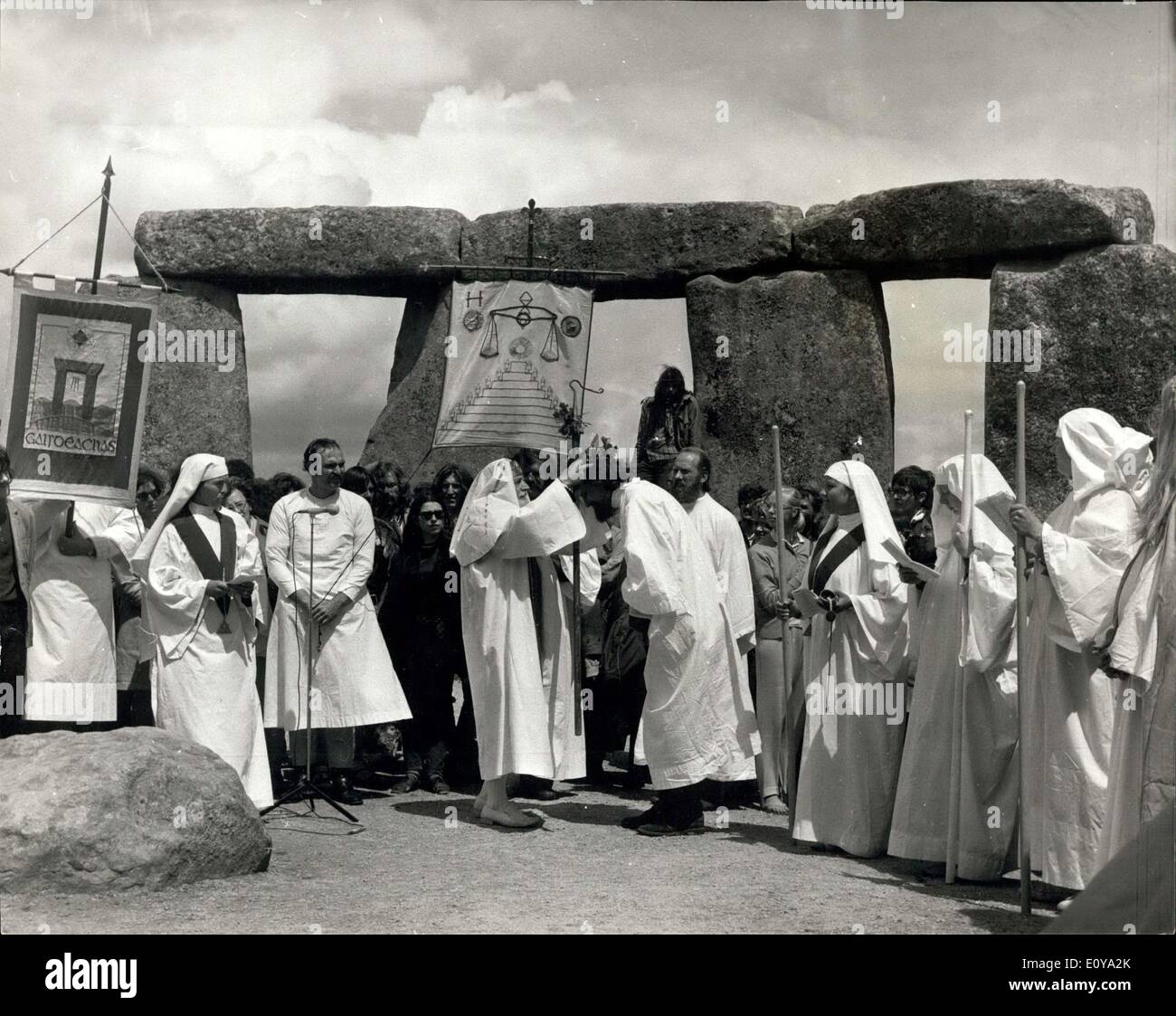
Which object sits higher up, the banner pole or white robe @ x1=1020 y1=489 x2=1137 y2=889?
the banner pole

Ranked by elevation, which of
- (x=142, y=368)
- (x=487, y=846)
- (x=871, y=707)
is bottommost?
(x=487, y=846)

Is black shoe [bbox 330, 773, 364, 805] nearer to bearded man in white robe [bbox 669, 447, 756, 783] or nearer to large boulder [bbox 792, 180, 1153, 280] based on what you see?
bearded man in white robe [bbox 669, 447, 756, 783]

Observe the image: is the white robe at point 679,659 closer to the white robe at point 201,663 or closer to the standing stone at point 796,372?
the white robe at point 201,663

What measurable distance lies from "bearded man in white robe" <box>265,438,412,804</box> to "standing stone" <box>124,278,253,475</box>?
11.3ft

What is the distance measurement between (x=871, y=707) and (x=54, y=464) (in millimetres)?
4187

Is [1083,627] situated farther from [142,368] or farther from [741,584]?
[142,368]

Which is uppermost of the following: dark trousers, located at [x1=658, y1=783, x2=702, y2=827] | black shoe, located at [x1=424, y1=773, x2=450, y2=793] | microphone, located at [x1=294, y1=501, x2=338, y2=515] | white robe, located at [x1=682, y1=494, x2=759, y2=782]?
microphone, located at [x1=294, y1=501, x2=338, y2=515]

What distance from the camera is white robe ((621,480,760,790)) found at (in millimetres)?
7246

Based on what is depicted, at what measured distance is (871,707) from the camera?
6.96m

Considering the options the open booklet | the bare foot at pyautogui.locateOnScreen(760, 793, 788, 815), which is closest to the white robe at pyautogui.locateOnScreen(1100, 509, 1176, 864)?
the open booklet

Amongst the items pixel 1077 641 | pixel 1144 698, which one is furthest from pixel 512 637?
pixel 1144 698

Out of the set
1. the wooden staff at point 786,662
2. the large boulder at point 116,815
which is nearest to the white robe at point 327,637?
the large boulder at point 116,815
